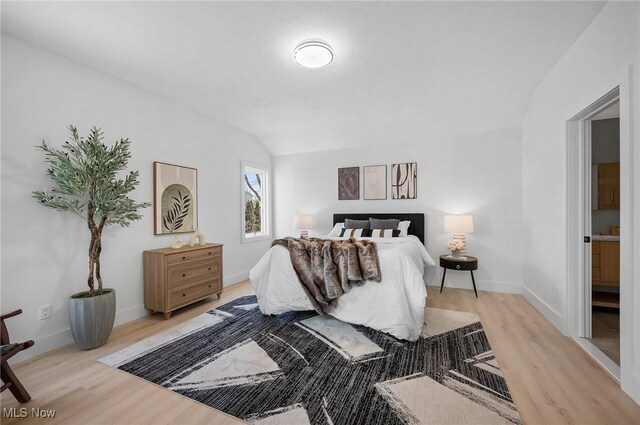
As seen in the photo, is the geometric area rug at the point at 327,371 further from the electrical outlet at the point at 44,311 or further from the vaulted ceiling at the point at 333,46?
the vaulted ceiling at the point at 333,46

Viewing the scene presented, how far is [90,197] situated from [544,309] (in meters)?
4.73

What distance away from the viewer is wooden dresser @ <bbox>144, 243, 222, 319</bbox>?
2961 mm

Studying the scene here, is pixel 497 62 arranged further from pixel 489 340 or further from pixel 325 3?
pixel 489 340

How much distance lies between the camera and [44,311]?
2322 millimetres

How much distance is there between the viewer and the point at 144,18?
6.56 ft

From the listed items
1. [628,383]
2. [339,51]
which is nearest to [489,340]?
[628,383]

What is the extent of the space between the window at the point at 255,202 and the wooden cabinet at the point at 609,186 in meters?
5.11

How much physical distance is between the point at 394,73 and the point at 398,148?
1.91 m

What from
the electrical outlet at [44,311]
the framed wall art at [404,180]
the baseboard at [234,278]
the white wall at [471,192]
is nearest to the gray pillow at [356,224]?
the white wall at [471,192]

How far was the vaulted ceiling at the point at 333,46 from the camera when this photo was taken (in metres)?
1.95

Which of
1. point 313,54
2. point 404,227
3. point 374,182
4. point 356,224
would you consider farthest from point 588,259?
point 313,54

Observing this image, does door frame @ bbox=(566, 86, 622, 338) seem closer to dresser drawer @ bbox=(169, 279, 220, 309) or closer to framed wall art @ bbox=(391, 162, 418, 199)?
framed wall art @ bbox=(391, 162, 418, 199)

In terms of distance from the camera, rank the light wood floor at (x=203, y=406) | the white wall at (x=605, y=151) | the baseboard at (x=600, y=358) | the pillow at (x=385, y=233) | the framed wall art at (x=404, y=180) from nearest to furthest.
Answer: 1. the light wood floor at (x=203, y=406)
2. the baseboard at (x=600, y=358)
3. the white wall at (x=605, y=151)
4. the pillow at (x=385, y=233)
5. the framed wall art at (x=404, y=180)

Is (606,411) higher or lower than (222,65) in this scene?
lower
